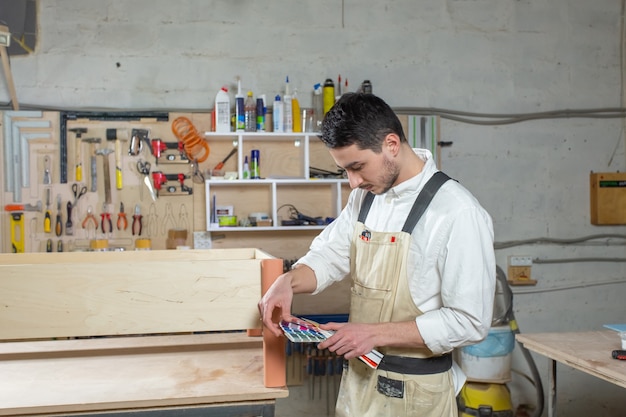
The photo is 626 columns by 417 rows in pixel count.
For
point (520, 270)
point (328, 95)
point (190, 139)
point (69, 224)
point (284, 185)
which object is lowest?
point (520, 270)

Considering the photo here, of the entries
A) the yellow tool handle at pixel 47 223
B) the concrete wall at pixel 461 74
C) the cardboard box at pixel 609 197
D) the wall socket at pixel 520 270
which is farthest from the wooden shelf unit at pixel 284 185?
the cardboard box at pixel 609 197

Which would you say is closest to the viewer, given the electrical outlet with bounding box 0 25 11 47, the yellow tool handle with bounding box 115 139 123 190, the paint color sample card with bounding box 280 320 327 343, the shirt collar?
the paint color sample card with bounding box 280 320 327 343

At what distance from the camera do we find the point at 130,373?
1.83 meters

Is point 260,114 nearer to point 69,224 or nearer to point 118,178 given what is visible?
point 118,178

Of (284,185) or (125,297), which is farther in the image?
(284,185)

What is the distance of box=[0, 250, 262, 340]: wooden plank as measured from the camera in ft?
5.06

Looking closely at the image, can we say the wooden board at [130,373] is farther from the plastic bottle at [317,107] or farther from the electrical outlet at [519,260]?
the electrical outlet at [519,260]

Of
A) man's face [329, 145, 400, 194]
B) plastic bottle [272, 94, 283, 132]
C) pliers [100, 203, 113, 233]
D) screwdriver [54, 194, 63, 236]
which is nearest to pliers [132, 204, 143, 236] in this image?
pliers [100, 203, 113, 233]

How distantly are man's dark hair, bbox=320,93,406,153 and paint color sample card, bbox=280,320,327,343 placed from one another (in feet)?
1.60

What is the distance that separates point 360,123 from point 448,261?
43 cm

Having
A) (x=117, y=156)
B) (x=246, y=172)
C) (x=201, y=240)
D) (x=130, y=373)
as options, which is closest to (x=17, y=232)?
(x=117, y=156)

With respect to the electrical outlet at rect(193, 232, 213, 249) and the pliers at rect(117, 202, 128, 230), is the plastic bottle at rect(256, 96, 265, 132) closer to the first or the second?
the electrical outlet at rect(193, 232, 213, 249)

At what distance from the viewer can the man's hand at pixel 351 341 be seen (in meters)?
1.63

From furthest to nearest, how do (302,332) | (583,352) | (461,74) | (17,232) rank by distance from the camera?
1. (461,74)
2. (17,232)
3. (583,352)
4. (302,332)
